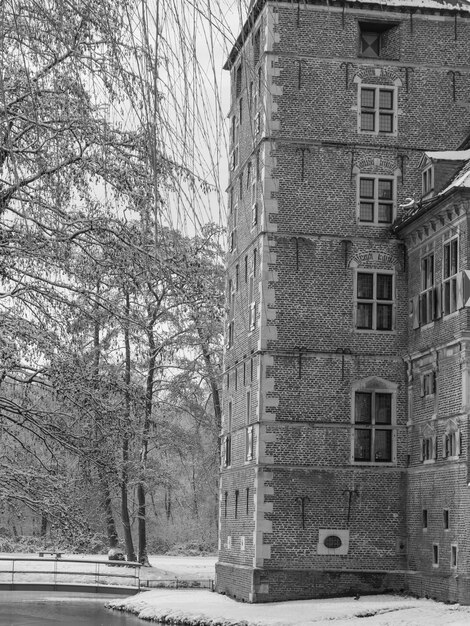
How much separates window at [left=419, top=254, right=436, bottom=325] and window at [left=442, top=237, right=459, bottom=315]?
85 cm

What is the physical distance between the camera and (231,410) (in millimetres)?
29578

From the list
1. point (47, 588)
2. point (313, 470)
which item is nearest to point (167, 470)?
point (47, 588)

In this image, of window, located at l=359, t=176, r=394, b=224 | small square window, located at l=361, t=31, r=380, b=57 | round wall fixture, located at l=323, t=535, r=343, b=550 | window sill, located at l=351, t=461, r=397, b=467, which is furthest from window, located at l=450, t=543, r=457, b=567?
small square window, located at l=361, t=31, r=380, b=57

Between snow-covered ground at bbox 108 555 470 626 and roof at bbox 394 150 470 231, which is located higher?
roof at bbox 394 150 470 231

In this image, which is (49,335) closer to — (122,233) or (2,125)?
(122,233)

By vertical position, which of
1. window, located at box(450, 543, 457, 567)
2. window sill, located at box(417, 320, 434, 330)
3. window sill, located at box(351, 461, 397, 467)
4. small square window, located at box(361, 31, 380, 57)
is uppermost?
small square window, located at box(361, 31, 380, 57)

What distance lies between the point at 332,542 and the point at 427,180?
27.1 ft

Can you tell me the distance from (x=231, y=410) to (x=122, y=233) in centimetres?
1965

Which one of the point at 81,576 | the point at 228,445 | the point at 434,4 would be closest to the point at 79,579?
the point at 81,576

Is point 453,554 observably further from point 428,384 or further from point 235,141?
point 235,141

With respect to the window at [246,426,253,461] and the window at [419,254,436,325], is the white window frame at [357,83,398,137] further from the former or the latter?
the window at [246,426,253,461]

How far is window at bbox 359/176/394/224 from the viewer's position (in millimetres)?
26844

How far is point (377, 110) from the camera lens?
27.1 meters

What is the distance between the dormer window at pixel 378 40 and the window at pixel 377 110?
82 centimetres
